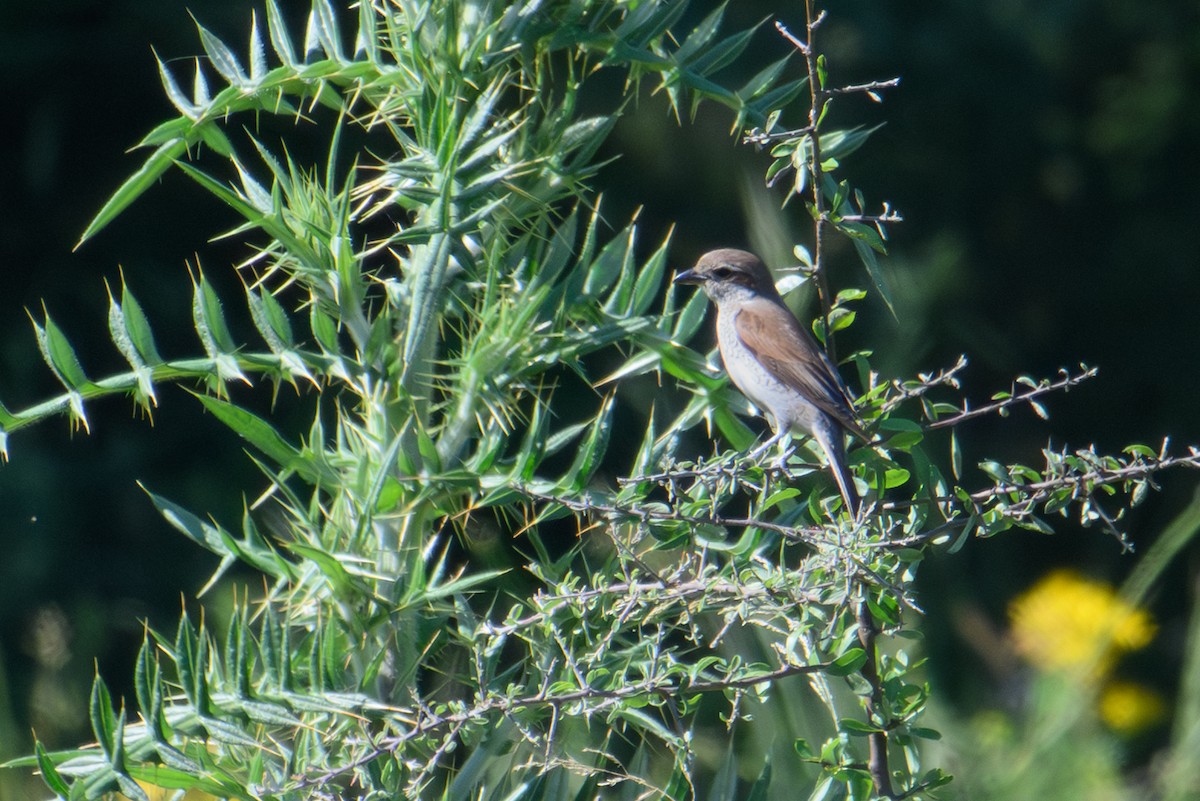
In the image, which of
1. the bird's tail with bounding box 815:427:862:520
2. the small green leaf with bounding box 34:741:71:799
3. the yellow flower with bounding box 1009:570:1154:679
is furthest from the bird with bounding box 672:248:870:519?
the small green leaf with bounding box 34:741:71:799

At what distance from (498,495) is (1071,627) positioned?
7.42ft

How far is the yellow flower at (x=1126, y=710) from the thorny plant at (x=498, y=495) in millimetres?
1654

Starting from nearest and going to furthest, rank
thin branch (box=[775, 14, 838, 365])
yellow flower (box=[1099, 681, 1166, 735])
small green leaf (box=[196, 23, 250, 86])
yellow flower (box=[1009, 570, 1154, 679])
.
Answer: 1. thin branch (box=[775, 14, 838, 365])
2. small green leaf (box=[196, 23, 250, 86])
3. yellow flower (box=[1009, 570, 1154, 679])
4. yellow flower (box=[1099, 681, 1166, 735])

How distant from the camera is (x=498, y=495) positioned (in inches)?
42.9

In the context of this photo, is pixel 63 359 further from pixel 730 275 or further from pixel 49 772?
pixel 730 275

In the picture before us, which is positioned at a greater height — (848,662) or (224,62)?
(224,62)

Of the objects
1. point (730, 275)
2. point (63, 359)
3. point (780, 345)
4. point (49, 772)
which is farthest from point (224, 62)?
point (780, 345)

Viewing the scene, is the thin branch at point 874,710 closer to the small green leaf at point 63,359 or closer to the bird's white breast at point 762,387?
the small green leaf at point 63,359

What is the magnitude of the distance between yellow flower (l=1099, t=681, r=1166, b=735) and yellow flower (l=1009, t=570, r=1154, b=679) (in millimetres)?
144

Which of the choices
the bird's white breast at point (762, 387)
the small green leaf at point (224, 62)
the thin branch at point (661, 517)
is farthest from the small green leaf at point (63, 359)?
the bird's white breast at point (762, 387)

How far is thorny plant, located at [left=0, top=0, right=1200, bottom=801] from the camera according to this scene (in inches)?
41.3

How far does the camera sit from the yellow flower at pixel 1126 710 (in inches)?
113

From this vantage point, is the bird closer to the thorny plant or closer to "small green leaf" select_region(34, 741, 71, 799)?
the thorny plant

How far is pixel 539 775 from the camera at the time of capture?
109 cm
